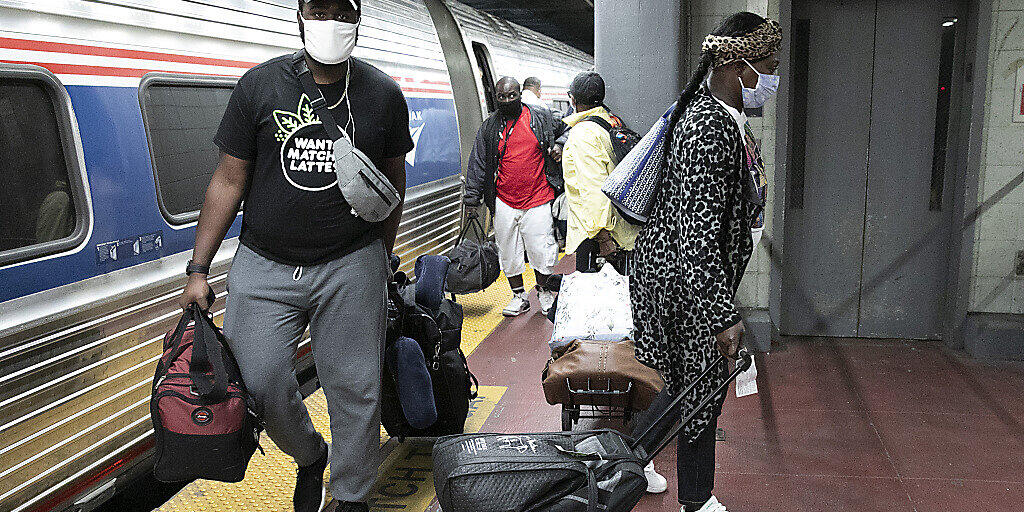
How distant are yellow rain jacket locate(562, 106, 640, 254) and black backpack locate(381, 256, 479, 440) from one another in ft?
3.50

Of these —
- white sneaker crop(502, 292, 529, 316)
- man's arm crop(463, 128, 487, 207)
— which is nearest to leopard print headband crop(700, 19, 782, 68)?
man's arm crop(463, 128, 487, 207)

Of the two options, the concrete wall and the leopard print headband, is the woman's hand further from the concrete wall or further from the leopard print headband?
Result: the concrete wall

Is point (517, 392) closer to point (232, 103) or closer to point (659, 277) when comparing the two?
point (659, 277)

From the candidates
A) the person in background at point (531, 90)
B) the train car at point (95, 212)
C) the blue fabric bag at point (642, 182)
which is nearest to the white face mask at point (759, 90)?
the blue fabric bag at point (642, 182)

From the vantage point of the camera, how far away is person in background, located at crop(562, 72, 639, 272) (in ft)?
14.6

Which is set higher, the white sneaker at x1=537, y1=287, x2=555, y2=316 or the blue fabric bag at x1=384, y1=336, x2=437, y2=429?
the blue fabric bag at x1=384, y1=336, x2=437, y2=429

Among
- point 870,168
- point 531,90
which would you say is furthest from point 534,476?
point 531,90

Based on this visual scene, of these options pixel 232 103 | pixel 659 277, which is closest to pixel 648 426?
pixel 659 277

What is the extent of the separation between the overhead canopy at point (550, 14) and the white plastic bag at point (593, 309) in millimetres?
11053

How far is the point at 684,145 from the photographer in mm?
2592

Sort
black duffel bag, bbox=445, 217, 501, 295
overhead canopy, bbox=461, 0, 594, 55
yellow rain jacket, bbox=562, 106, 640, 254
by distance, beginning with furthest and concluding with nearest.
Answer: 1. overhead canopy, bbox=461, 0, 594, 55
2. black duffel bag, bbox=445, 217, 501, 295
3. yellow rain jacket, bbox=562, 106, 640, 254

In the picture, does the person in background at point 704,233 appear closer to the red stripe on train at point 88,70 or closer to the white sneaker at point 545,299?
the red stripe on train at point 88,70

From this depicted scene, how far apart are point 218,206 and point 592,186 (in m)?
2.24

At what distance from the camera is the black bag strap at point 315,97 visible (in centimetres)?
273
